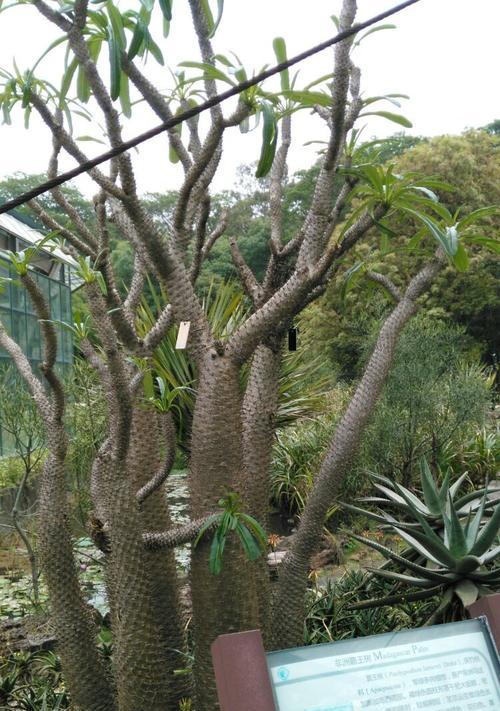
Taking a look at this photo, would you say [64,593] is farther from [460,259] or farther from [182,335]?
[460,259]

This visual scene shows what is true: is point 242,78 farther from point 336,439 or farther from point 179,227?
point 336,439

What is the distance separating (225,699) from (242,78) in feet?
5.93

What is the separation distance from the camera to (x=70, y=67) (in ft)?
9.33

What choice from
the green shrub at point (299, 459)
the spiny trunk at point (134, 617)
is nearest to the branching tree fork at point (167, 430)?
the spiny trunk at point (134, 617)

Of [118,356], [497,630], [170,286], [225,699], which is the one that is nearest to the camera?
[225,699]

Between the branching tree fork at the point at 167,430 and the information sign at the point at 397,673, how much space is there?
937mm

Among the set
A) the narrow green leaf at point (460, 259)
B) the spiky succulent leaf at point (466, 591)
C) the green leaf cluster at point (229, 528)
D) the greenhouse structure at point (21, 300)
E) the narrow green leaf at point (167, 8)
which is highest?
the greenhouse structure at point (21, 300)

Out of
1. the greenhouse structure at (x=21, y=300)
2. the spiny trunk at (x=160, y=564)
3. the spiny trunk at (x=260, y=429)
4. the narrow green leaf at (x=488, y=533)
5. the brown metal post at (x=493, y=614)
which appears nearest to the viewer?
the brown metal post at (x=493, y=614)

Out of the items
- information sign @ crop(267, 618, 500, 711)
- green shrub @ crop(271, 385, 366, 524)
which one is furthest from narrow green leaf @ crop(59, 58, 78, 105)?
green shrub @ crop(271, 385, 366, 524)

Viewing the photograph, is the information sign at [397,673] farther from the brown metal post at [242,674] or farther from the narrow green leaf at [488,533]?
the narrow green leaf at [488,533]

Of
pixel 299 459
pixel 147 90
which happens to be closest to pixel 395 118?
pixel 147 90

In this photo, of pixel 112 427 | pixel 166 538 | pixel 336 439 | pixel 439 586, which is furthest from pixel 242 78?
pixel 439 586

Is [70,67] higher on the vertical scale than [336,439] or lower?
higher

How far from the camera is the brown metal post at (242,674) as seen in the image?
175cm
